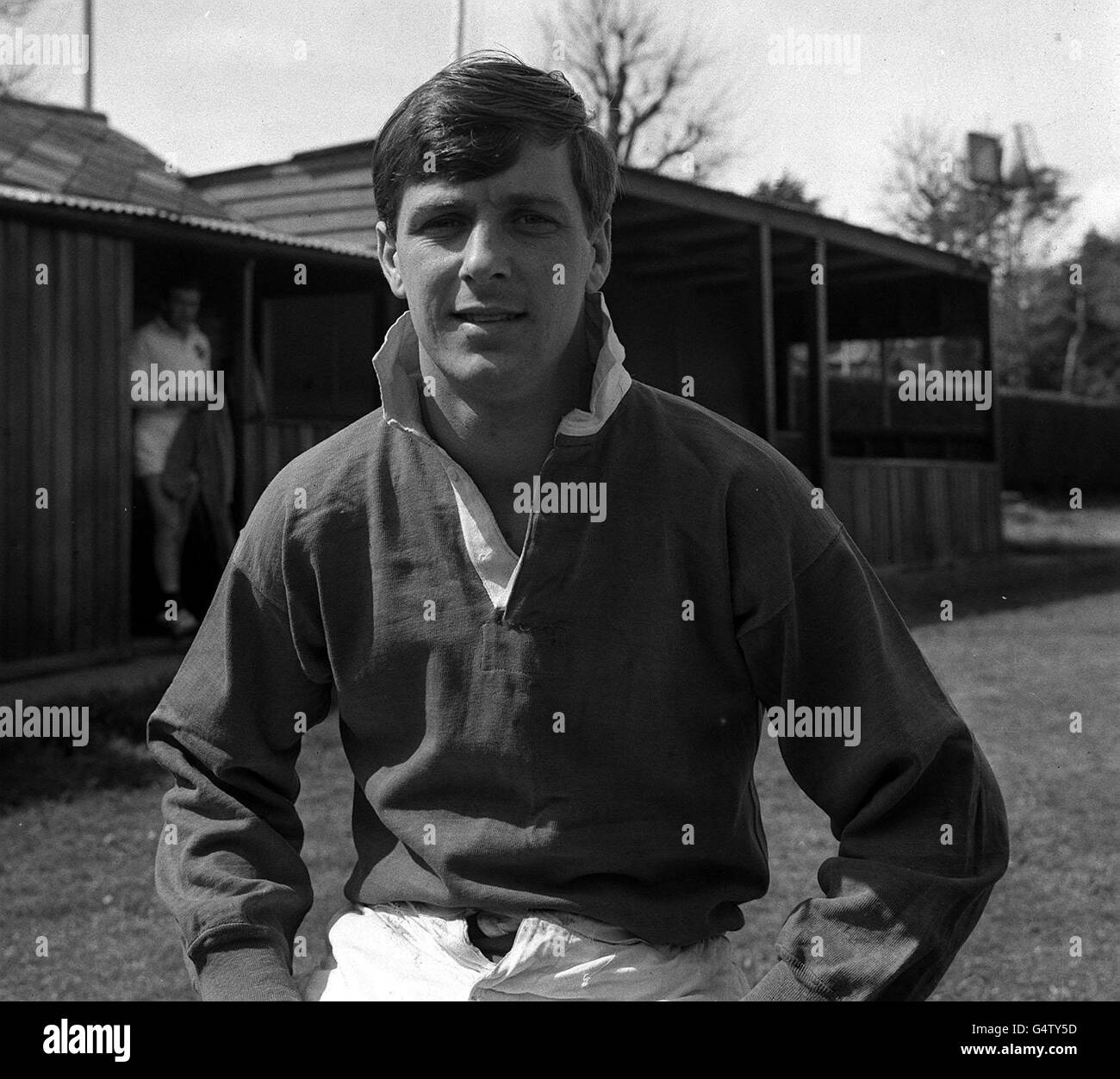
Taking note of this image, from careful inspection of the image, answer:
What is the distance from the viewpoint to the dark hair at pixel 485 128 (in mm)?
1501

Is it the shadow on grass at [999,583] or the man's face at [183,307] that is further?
the shadow on grass at [999,583]

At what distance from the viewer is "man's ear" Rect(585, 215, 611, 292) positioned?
1667mm

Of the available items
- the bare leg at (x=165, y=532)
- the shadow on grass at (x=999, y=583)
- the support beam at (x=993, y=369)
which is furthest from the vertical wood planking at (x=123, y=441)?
the support beam at (x=993, y=369)

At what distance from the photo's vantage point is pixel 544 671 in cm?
152

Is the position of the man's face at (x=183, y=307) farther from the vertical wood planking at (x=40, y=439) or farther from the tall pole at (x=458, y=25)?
the tall pole at (x=458, y=25)

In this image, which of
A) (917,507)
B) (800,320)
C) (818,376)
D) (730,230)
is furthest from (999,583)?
Answer: (800,320)

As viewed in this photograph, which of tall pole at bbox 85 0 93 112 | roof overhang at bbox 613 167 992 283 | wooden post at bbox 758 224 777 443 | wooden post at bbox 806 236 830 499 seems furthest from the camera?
wooden post at bbox 806 236 830 499

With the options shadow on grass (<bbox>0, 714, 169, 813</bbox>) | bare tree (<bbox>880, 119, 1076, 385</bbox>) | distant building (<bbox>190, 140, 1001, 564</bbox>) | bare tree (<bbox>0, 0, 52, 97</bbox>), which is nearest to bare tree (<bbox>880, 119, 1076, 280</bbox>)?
bare tree (<bbox>880, 119, 1076, 385</bbox>)

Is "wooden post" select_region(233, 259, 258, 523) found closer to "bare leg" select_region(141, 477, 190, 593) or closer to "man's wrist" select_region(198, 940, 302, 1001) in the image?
"bare leg" select_region(141, 477, 190, 593)

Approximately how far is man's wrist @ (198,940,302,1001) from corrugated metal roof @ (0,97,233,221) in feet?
26.7

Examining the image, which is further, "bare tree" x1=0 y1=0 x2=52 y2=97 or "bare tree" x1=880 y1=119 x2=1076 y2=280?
"bare tree" x1=880 y1=119 x2=1076 y2=280

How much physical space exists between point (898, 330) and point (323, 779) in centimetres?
1297

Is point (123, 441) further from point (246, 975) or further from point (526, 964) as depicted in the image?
point (526, 964)

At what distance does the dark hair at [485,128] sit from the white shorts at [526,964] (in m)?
0.88
